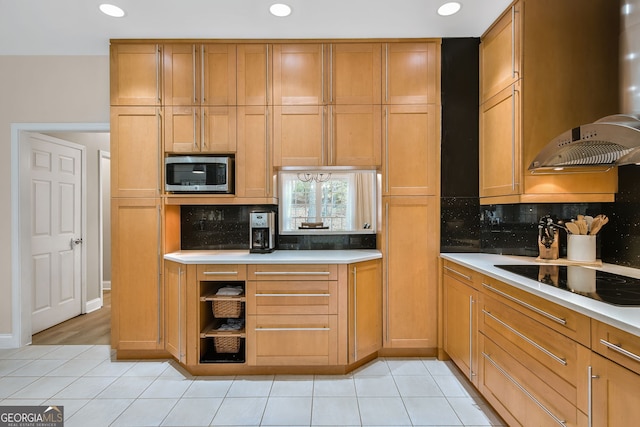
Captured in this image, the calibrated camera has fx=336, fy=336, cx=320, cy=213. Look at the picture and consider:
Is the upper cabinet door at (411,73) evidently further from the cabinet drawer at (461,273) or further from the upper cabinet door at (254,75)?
the cabinet drawer at (461,273)

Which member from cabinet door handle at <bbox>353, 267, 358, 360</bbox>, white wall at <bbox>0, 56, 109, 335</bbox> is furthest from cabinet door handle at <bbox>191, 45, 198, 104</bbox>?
cabinet door handle at <bbox>353, 267, 358, 360</bbox>

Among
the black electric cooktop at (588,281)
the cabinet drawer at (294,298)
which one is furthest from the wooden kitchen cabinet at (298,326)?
the black electric cooktop at (588,281)

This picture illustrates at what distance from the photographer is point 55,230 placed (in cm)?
371

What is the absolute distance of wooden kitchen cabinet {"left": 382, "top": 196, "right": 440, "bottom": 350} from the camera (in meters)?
2.80

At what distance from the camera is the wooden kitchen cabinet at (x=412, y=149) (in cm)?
281

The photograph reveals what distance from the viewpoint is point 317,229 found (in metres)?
3.17

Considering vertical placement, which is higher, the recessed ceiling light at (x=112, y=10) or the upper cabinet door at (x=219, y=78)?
the recessed ceiling light at (x=112, y=10)

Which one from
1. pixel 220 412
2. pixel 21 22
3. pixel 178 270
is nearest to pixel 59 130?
pixel 21 22

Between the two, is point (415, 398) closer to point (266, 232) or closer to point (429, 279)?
point (429, 279)

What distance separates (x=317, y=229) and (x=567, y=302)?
2.08 m

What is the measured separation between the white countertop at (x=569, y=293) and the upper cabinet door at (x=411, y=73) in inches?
53.8

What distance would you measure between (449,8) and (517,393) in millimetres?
2494

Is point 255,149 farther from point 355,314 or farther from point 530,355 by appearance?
point 530,355

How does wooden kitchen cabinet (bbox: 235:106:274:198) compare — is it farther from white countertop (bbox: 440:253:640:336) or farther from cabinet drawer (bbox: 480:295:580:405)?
cabinet drawer (bbox: 480:295:580:405)
